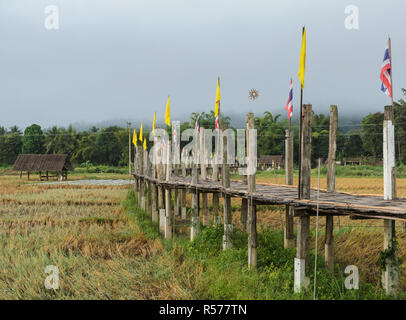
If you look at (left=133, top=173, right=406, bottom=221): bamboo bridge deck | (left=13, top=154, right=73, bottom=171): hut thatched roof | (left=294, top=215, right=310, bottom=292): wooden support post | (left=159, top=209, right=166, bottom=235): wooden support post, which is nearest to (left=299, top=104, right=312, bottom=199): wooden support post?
(left=133, top=173, right=406, bottom=221): bamboo bridge deck

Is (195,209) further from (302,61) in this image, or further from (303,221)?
(302,61)

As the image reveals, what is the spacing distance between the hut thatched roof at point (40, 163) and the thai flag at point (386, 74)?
30731 millimetres

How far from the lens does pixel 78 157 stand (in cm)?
5497

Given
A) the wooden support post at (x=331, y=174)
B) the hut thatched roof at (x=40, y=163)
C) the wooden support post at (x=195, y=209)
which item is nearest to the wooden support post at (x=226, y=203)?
the wooden support post at (x=195, y=209)

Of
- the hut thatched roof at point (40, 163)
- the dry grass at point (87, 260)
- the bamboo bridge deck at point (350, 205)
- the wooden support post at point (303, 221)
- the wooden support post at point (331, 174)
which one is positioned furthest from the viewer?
the hut thatched roof at point (40, 163)

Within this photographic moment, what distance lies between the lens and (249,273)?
Result: 6.96 m

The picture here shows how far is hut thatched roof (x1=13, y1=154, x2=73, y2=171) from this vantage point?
33.4 metres

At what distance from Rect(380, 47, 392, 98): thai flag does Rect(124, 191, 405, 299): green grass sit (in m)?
3.19

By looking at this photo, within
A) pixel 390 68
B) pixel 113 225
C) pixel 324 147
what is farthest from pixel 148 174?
pixel 324 147

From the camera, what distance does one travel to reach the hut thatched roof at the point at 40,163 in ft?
110

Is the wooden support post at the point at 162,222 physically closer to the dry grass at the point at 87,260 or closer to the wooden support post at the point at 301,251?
the dry grass at the point at 87,260

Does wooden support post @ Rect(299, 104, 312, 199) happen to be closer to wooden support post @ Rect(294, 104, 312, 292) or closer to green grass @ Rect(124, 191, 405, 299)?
wooden support post @ Rect(294, 104, 312, 292)
